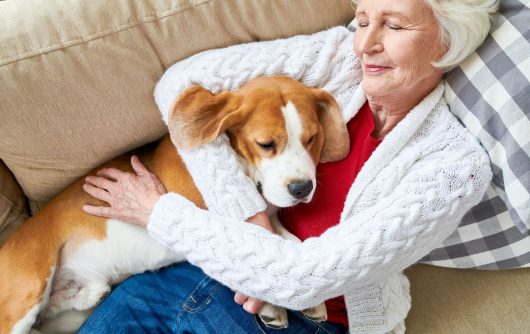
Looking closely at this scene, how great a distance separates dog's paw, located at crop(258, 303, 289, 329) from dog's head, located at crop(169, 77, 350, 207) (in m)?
0.31

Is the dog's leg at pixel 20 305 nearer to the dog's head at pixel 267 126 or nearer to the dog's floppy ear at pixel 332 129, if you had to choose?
the dog's head at pixel 267 126

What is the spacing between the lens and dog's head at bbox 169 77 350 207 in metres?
1.19

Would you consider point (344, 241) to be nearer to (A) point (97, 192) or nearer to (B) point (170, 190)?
(B) point (170, 190)

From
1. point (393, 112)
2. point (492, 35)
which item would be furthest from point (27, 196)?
point (492, 35)

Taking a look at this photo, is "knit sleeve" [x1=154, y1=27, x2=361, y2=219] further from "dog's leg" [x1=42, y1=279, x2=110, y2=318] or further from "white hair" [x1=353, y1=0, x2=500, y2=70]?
"dog's leg" [x1=42, y1=279, x2=110, y2=318]

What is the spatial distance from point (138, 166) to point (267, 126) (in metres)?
0.47

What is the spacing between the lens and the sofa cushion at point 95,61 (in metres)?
1.15

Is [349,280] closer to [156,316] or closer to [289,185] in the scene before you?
[289,185]

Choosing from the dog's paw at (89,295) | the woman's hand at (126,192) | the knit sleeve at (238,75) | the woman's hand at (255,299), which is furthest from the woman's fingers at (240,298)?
the dog's paw at (89,295)

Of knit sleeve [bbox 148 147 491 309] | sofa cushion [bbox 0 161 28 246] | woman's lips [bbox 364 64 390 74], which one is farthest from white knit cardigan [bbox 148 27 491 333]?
sofa cushion [bbox 0 161 28 246]

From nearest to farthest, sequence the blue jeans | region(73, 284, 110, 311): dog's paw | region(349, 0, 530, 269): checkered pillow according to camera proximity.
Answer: region(349, 0, 530, 269): checkered pillow, the blue jeans, region(73, 284, 110, 311): dog's paw

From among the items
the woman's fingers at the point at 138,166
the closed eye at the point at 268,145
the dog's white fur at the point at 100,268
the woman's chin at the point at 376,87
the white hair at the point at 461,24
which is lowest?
the dog's white fur at the point at 100,268

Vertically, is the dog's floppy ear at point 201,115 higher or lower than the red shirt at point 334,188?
higher

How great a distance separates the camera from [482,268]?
1509 mm
